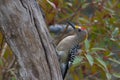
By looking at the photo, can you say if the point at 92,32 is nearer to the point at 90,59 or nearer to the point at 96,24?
the point at 96,24

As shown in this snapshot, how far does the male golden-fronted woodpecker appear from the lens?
11.5ft

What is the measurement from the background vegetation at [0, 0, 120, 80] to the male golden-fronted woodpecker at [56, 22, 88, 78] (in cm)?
8

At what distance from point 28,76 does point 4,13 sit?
448 mm

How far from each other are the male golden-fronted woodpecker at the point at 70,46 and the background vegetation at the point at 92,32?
0.08 m

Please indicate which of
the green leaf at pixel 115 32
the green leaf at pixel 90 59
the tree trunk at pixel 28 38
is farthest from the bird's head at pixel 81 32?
the tree trunk at pixel 28 38

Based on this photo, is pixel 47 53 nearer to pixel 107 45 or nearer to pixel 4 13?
pixel 4 13

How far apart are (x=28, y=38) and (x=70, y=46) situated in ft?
3.07

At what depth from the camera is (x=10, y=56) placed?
11.8ft

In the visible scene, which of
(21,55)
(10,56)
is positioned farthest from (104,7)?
(21,55)

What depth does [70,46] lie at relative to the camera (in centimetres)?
359

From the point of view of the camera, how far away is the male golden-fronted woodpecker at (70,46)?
350cm

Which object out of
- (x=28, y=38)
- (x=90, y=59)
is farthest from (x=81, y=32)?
(x=28, y=38)

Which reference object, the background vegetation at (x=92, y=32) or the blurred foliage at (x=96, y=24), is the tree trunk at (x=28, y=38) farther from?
the blurred foliage at (x=96, y=24)

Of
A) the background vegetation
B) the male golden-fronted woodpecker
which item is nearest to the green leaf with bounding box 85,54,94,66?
the background vegetation
